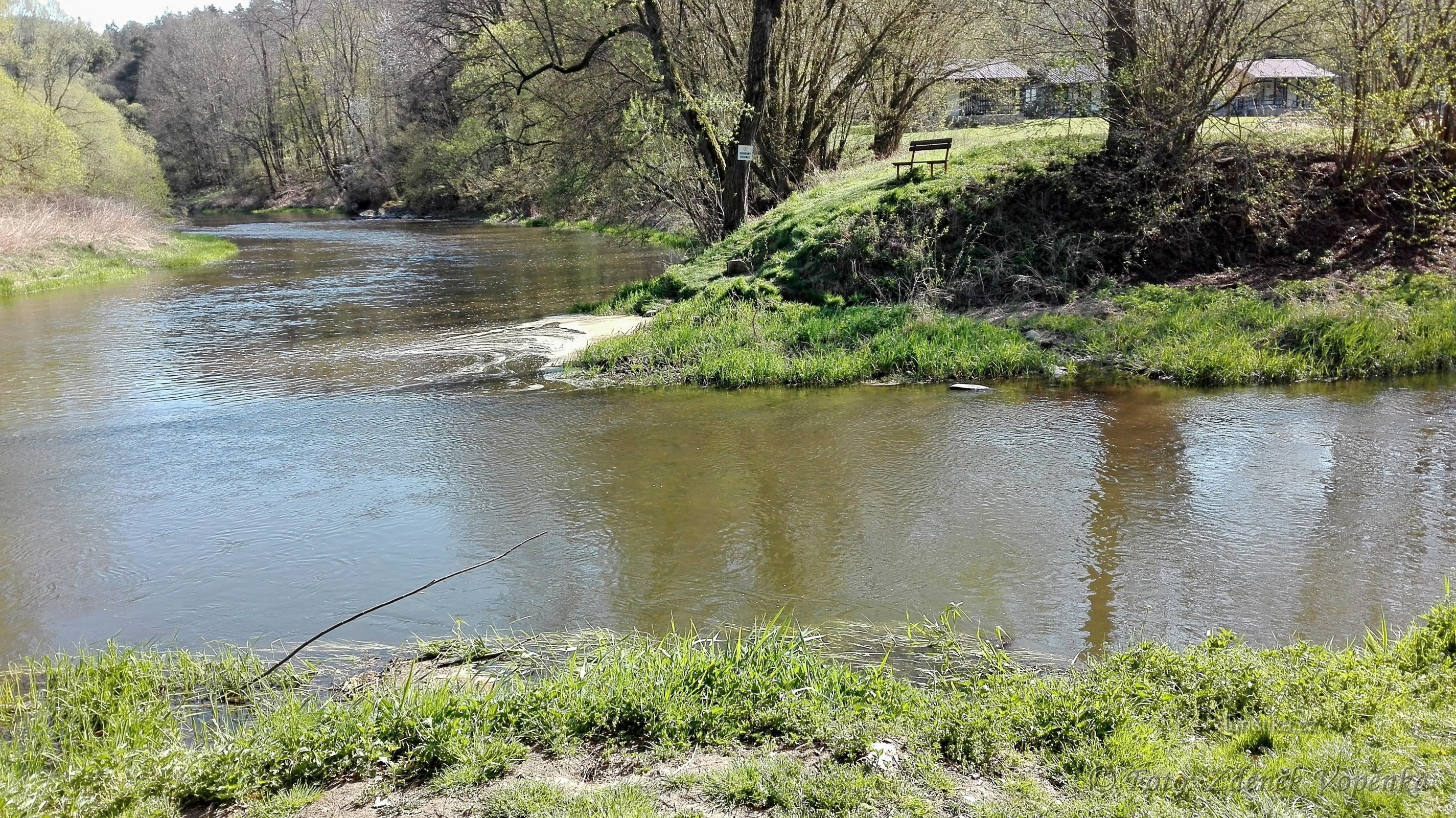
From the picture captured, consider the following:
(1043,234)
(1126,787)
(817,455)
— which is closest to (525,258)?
(1043,234)

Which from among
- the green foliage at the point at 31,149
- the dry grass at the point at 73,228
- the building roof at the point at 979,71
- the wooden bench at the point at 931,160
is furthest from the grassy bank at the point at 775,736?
the green foliage at the point at 31,149

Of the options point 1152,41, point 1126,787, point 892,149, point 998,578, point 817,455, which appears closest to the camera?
point 1126,787

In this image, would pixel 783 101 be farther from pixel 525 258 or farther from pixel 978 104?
pixel 525 258

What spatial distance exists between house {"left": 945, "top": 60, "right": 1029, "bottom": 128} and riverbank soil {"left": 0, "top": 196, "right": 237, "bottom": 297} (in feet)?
83.3

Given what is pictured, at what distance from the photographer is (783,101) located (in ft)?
75.5

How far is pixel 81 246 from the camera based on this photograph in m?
31.9

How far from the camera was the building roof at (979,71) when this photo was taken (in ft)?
80.4

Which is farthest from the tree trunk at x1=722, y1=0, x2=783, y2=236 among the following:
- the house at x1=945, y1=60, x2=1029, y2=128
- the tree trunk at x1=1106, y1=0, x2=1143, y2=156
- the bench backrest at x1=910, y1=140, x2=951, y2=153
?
the tree trunk at x1=1106, y1=0, x2=1143, y2=156

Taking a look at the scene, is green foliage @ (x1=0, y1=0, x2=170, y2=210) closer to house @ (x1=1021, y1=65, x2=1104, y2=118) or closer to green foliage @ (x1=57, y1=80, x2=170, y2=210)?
green foliage @ (x1=57, y1=80, x2=170, y2=210)

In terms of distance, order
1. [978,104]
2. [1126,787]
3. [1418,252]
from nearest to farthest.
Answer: [1126,787]
[1418,252]
[978,104]

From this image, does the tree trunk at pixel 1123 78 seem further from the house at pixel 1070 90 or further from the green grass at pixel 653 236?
the green grass at pixel 653 236

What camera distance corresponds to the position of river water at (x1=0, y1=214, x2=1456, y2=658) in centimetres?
659

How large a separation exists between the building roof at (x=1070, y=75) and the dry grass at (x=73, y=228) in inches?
1131

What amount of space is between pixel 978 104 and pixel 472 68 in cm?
1457
